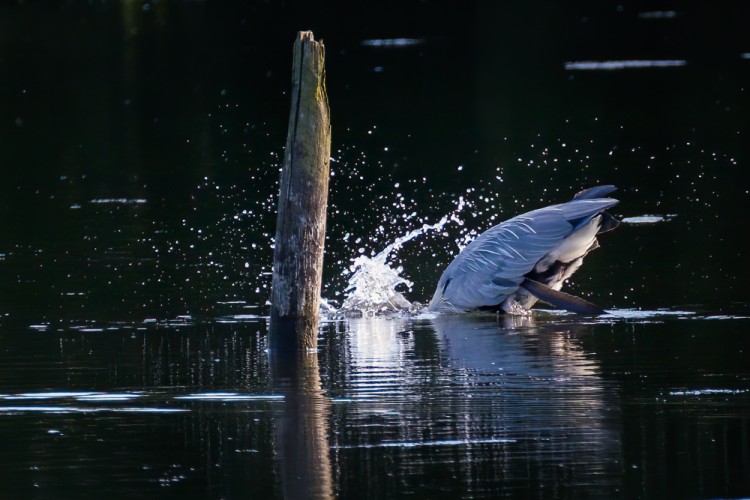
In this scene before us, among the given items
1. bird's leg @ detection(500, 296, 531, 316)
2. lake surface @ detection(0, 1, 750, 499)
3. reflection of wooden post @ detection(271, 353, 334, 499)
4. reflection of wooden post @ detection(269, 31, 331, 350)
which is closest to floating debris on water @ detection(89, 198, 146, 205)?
lake surface @ detection(0, 1, 750, 499)

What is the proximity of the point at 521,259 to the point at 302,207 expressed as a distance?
256cm

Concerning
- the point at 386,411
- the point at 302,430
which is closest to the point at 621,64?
the point at 386,411

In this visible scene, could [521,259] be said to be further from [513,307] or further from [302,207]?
[302,207]

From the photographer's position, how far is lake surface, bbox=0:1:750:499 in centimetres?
950

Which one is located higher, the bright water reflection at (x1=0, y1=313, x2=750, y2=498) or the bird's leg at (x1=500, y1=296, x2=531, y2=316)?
the bird's leg at (x1=500, y1=296, x2=531, y2=316)

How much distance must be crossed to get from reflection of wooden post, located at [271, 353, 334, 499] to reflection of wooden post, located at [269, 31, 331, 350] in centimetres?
41

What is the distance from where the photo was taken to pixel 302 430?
10.2 meters

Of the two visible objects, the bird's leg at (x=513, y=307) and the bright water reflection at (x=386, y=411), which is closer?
the bright water reflection at (x=386, y=411)

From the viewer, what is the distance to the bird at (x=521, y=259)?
14.6m

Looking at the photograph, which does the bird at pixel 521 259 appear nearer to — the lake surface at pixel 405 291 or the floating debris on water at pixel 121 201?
the lake surface at pixel 405 291

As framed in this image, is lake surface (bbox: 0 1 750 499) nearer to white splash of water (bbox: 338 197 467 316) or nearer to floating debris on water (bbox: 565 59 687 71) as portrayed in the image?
floating debris on water (bbox: 565 59 687 71)

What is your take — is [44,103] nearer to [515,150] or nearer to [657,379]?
[515,150]

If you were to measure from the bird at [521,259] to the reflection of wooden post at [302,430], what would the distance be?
95.4 inches

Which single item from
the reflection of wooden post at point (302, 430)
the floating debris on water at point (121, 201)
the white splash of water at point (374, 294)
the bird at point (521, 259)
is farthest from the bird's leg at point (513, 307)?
the floating debris on water at point (121, 201)
